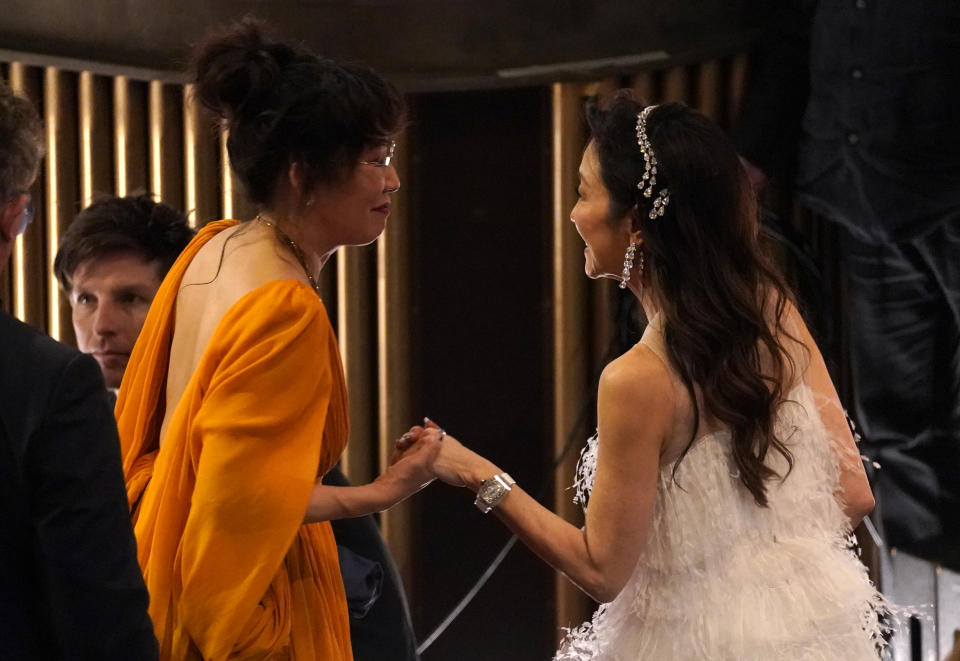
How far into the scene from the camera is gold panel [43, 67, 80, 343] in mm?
3527

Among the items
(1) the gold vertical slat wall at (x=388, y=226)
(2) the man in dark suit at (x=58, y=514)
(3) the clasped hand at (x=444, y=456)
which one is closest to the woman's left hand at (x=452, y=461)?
(3) the clasped hand at (x=444, y=456)

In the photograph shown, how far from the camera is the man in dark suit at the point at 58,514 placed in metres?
1.25

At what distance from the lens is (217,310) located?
1739 mm

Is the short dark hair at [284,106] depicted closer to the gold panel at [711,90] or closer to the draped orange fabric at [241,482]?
the draped orange fabric at [241,482]

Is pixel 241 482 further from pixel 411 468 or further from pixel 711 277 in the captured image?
pixel 711 277

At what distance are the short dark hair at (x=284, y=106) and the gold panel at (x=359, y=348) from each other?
1950 millimetres

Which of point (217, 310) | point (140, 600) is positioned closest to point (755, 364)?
point (217, 310)

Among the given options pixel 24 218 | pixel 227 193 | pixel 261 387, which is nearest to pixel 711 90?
pixel 227 193

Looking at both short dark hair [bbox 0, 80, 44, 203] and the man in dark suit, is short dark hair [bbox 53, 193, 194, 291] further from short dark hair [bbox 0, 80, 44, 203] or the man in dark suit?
the man in dark suit

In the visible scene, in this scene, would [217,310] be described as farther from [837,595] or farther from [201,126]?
[201,126]

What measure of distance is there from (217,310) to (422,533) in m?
2.24

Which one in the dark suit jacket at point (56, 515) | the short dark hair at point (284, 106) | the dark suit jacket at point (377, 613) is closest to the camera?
the dark suit jacket at point (56, 515)

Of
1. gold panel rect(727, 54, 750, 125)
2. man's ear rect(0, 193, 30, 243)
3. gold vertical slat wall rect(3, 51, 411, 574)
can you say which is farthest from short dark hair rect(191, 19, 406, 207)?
gold panel rect(727, 54, 750, 125)

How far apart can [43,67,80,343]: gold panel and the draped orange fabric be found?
1.93 meters
